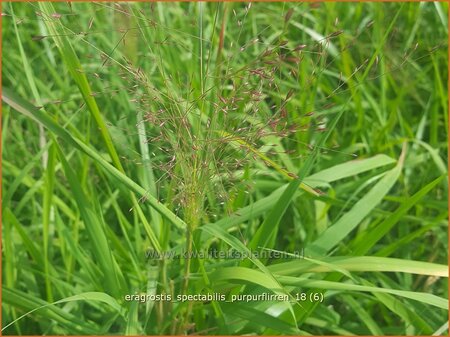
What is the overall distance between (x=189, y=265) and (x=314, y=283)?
231mm

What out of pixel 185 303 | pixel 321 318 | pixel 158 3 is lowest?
pixel 321 318

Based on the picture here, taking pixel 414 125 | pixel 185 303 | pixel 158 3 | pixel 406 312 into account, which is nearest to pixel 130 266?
pixel 185 303

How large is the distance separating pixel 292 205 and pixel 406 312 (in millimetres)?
399

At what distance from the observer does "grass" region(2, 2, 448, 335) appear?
954 mm

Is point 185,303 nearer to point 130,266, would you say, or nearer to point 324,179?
point 130,266

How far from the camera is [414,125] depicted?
1840 mm

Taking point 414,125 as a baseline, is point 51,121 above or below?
above

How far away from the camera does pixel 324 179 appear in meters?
1.26

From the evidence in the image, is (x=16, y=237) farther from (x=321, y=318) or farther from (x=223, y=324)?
(x=321, y=318)

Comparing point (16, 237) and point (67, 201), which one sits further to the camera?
point (67, 201)

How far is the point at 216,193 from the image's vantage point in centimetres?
101

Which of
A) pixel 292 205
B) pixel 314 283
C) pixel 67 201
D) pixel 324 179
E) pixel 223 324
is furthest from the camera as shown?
pixel 67 201

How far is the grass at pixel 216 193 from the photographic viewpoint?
95cm

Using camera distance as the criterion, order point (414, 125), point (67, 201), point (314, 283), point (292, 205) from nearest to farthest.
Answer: point (314, 283) → point (292, 205) → point (67, 201) → point (414, 125)
